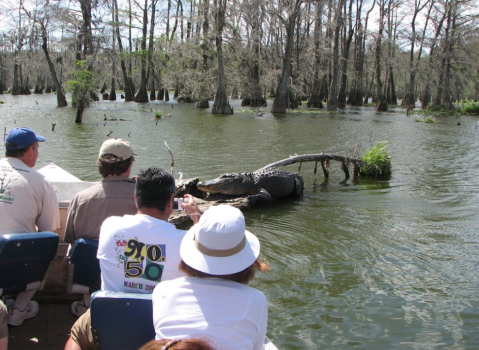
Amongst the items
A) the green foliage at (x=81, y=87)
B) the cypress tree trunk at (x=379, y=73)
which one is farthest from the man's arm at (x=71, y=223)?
the cypress tree trunk at (x=379, y=73)

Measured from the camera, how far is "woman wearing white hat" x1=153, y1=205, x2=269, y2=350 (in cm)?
187

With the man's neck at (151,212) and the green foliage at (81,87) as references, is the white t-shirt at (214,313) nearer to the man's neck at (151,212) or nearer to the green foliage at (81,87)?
the man's neck at (151,212)

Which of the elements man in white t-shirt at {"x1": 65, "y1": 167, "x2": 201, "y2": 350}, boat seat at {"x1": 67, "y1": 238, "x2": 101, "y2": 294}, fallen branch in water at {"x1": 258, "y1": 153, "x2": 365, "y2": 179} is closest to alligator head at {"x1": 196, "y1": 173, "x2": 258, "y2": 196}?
fallen branch in water at {"x1": 258, "y1": 153, "x2": 365, "y2": 179}

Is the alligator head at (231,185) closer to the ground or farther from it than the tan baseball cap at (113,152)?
closer to the ground

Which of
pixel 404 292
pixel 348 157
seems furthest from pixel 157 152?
pixel 404 292

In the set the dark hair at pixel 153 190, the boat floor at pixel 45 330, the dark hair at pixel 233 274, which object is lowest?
the boat floor at pixel 45 330

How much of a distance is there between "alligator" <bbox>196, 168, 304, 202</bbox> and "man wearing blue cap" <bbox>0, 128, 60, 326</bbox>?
508 centimetres

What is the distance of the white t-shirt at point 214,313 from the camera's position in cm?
186

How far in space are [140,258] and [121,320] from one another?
Answer: 0.35 metres

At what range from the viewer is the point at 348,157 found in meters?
11.4

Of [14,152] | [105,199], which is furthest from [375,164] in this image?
[14,152]

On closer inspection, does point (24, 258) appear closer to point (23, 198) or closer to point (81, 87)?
point (23, 198)

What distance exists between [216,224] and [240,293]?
1.06 ft

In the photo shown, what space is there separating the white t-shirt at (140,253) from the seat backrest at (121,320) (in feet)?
0.64
